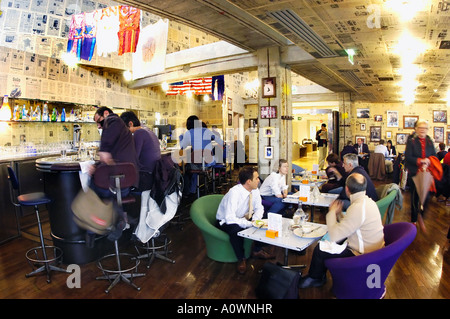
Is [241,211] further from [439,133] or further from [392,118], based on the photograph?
[439,133]

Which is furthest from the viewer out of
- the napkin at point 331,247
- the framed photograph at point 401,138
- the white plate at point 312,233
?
the framed photograph at point 401,138

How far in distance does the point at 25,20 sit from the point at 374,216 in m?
8.42

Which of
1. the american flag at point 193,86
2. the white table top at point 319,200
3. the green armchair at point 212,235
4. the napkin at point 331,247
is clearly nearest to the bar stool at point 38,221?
the green armchair at point 212,235

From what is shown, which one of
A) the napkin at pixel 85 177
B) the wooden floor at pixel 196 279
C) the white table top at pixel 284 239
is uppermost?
the napkin at pixel 85 177

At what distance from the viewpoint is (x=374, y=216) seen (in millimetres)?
2711

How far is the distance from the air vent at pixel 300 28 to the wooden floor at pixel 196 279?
307 centimetres

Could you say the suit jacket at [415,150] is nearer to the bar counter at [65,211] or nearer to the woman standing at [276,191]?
the woman standing at [276,191]

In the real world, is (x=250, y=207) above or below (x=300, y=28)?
below

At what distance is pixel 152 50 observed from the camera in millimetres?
8336

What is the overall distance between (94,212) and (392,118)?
53.8 ft

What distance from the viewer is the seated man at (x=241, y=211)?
3.46 metres

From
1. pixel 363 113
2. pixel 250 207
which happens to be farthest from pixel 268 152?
pixel 363 113
